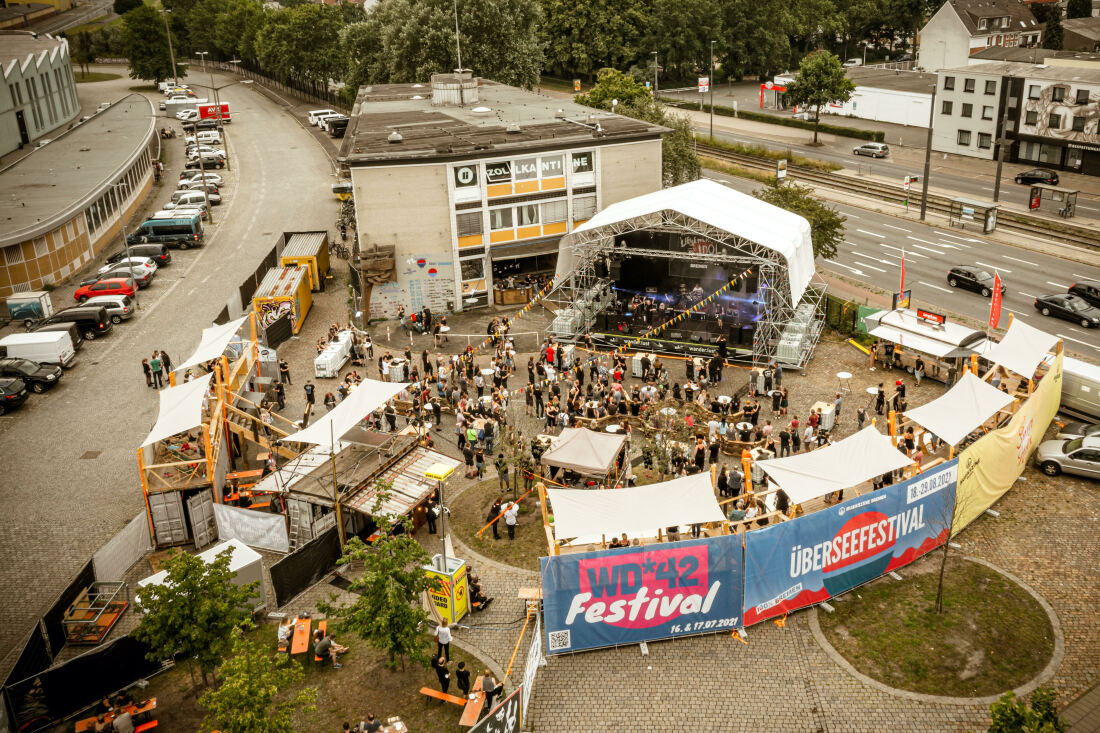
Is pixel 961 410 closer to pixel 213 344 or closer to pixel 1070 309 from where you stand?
pixel 1070 309

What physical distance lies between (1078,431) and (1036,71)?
158 ft

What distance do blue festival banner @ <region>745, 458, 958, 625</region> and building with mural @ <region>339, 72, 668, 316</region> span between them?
26755mm

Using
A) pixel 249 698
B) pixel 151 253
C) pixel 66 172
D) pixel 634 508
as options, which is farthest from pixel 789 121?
pixel 249 698

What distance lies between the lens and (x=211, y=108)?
94.1 m

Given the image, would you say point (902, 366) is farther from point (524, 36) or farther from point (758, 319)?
point (524, 36)

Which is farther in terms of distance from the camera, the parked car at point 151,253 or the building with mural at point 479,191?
the parked car at point 151,253

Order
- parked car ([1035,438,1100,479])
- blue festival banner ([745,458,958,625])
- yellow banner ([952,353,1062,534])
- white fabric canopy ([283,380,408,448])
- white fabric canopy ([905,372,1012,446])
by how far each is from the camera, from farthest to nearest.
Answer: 1. white fabric canopy ([283,380,408,448])
2. parked car ([1035,438,1100,479])
3. white fabric canopy ([905,372,1012,446])
4. yellow banner ([952,353,1062,534])
5. blue festival banner ([745,458,958,625])

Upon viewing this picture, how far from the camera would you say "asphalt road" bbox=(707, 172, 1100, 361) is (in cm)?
4212

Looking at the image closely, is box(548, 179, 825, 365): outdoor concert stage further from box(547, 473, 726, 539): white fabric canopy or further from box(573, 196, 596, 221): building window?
box(547, 473, 726, 539): white fabric canopy

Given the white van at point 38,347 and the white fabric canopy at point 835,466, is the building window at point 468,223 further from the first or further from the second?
the white fabric canopy at point 835,466

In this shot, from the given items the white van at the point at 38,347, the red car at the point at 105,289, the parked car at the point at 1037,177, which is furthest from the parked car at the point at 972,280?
the red car at the point at 105,289

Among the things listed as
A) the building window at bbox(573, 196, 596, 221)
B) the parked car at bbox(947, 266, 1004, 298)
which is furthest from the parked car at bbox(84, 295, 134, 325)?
the parked car at bbox(947, 266, 1004, 298)

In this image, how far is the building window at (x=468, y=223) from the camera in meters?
44.4

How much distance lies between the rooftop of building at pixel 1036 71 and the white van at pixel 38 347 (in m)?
65.1
